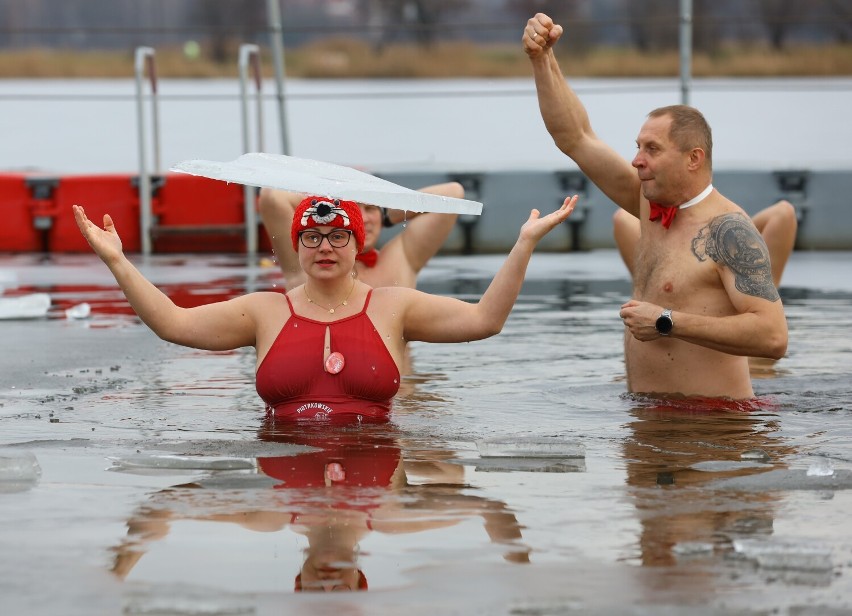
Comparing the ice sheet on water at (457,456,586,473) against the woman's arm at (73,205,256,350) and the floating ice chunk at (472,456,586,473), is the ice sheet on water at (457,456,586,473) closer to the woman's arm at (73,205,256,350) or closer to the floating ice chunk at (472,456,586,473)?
the floating ice chunk at (472,456,586,473)

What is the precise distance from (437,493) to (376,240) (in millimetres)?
3581

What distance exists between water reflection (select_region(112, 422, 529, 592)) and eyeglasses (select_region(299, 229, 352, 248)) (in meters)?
0.75

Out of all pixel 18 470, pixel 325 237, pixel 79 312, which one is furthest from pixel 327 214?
pixel 79 312

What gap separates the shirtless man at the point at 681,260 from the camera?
6988 millimetres

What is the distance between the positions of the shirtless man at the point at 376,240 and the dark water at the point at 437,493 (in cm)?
59

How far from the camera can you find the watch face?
6.93m

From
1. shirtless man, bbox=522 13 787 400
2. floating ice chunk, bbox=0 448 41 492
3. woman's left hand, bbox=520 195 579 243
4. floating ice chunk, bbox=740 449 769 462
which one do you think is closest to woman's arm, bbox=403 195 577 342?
woman's left hand, bbox=520 195 579 243

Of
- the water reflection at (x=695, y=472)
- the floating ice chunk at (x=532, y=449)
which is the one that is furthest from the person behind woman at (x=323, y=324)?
the water reflection at (x=695, y=472)

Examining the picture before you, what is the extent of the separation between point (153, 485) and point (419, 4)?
1806 cm

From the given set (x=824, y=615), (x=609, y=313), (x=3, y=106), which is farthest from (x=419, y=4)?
(x=3, y=106)

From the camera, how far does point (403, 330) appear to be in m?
6.82

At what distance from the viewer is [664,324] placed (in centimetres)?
693

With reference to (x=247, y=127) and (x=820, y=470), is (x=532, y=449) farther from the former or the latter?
(x=247, y=127)

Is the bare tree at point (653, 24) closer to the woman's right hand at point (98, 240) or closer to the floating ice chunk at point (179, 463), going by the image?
the woman's right hand at point (98, 240)
